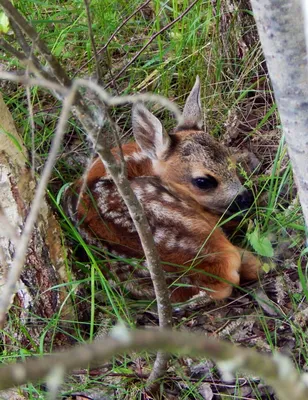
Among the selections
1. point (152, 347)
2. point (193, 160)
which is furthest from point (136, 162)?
point (152, 347)

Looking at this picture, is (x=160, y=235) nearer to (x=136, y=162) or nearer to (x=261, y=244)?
(x=261, y=244)

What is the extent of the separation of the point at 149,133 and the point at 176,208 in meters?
0.68

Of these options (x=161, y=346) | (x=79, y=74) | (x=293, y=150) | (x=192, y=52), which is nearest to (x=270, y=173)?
(x=192, y=52)

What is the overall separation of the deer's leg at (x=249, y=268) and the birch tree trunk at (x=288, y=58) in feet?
4.16

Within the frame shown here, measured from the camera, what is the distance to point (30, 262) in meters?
3.34

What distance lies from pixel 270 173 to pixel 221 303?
0.89 m

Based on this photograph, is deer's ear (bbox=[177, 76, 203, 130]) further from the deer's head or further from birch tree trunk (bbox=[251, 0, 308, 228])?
birch tree trunk (bbox=[251, 0, 308, 228])

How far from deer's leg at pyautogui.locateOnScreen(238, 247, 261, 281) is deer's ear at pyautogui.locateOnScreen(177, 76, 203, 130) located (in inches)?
39.1

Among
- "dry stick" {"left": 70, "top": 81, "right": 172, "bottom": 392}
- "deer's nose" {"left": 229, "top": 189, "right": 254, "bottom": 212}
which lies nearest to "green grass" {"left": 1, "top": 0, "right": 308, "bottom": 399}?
"deer's nose" {"left": 229, "top": 189, "right": 254, "bottom": 212}

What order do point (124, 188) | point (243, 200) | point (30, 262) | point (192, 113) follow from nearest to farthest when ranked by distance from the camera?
point (124, 188)
point (30, 262)
point (243, 200)
point (192, 113)

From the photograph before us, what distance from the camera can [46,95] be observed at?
14.8 feet

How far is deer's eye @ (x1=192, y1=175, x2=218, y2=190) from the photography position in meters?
4.04

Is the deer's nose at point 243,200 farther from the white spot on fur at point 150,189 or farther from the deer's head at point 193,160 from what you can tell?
the white spot on fur at point 150,189

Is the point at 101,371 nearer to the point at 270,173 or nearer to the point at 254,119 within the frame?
the point at 270,173
